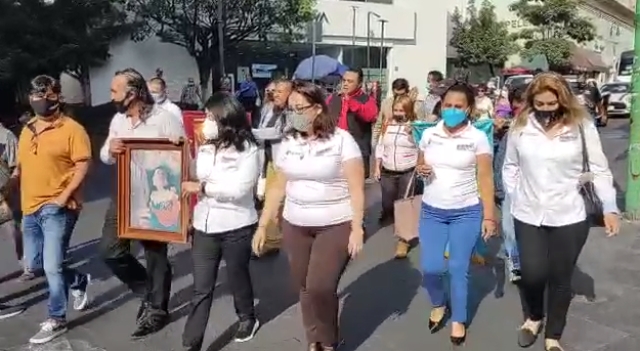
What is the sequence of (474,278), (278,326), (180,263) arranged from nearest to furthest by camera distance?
(278,326), (474,278), (180,263)

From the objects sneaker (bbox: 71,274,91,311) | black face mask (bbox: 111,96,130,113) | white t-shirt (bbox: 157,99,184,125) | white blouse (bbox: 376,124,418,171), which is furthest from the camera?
white blouse (bbox: 376,124,418,171)

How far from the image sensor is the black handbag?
15.5 ft

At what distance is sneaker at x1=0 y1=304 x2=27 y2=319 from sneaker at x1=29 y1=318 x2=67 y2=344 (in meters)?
0.62

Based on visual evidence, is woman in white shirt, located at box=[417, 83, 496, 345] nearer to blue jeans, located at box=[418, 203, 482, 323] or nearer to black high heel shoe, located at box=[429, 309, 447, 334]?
blue jeans, located at box=[418, 203, 482, 323]

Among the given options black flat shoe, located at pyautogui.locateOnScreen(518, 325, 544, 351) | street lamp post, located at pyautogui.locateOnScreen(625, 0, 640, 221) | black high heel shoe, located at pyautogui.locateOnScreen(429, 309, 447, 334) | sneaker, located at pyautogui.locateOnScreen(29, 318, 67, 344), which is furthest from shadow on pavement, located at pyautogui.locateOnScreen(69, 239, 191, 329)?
street lamp post, located at pyautogui.locateOnScreen(625, 0, 640, 221)

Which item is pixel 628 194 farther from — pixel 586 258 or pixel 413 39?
pixel 413 39

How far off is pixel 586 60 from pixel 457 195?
4302cm

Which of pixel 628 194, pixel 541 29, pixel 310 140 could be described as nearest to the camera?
pixel 310 140

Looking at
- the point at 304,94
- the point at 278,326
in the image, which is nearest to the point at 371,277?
the point at 278,326

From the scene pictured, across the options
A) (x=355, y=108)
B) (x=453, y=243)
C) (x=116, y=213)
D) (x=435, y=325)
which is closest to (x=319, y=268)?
(x=453, y=243)

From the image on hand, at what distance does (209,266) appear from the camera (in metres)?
4.93

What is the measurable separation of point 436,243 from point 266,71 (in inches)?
1037

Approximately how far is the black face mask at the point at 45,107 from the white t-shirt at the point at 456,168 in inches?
101

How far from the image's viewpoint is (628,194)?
9.42 metres
